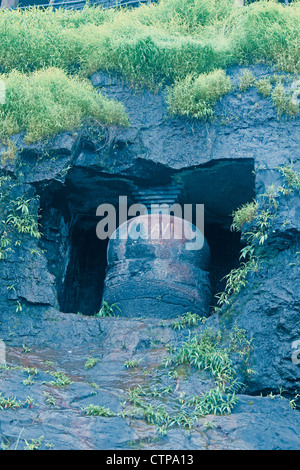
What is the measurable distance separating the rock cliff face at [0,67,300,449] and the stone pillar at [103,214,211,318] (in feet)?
0.77

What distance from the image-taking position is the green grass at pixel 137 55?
862 cm

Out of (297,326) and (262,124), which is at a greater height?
(262,124)

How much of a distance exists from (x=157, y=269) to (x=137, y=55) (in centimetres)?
356

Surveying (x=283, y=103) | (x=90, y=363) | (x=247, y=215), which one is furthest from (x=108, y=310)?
(x=283, y=103)

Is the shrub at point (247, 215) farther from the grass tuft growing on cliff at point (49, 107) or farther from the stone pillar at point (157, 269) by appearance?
the grass tuft growing on cliff at point (49, 107)

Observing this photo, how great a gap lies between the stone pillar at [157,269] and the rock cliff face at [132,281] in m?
0.23

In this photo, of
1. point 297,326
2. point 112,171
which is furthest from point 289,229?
point 112,171

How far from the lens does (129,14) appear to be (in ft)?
35.0

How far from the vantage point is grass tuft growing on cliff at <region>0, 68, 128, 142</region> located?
8.35 m

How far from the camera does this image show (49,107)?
853 cm

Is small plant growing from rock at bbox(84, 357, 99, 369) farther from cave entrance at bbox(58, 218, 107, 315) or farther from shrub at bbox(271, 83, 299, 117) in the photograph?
shrub at bbox(271, 83, 299, 117)
